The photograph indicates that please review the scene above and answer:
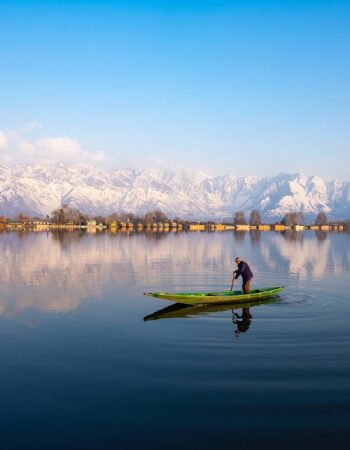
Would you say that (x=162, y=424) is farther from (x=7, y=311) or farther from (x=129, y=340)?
(x=7, y=311)

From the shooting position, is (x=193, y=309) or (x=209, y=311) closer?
(x=209, y=311)

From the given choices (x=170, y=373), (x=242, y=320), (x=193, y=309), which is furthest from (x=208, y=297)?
(x=170, y=373)

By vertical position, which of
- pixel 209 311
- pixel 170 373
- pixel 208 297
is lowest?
pixel 209 311

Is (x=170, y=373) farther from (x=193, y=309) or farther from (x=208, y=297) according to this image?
(x=208, y=297)

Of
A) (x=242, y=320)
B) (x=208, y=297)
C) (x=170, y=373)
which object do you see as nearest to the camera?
(x=170, y=373)

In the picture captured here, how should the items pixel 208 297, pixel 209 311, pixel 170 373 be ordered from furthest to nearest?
1. pixel 208 297
2. pixel 209 311
3. pixel 170 373

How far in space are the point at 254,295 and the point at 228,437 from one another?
20938 mm

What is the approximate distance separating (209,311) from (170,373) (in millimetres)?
13358

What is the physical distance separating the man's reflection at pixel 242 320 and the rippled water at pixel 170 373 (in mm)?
64

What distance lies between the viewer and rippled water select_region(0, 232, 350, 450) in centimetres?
1361

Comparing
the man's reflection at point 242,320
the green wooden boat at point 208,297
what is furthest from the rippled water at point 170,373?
the green wooden boat at point 208,297

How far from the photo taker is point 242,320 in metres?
28.6

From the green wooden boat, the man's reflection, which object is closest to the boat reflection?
the man's reflection

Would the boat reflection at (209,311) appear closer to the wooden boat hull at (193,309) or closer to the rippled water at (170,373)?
the wooden boat hull at (193,309)
